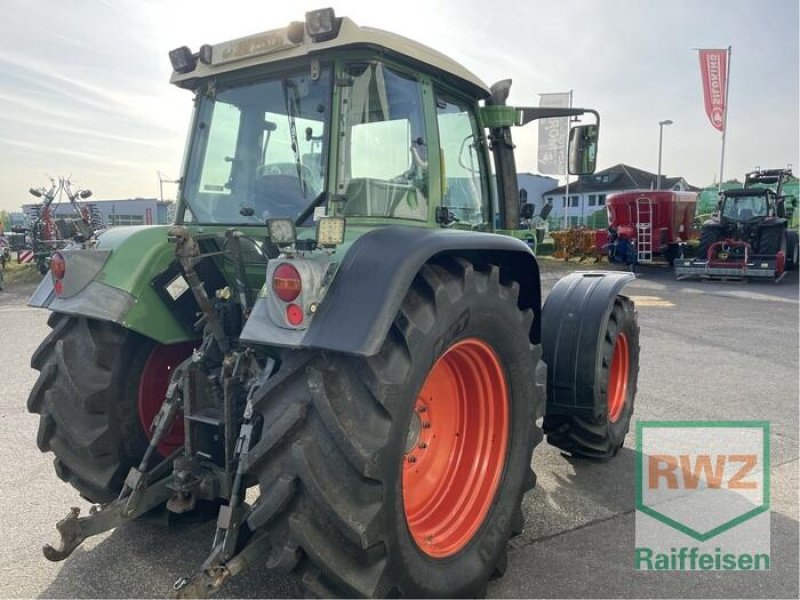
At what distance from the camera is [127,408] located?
110 inches

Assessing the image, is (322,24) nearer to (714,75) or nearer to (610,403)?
(610,403)

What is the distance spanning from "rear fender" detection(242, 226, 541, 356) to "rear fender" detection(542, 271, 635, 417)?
1538 millimetres

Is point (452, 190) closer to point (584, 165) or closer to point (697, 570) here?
point (584, 165)

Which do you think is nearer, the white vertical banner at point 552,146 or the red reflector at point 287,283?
the red reflector at point 287,283

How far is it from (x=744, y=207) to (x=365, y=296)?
1674 centimetres

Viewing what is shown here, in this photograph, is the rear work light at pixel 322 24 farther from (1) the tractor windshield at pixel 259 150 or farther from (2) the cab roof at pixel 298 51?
(1) the tractor windshield at pixel 259 150

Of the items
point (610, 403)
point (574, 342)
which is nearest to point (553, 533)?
point (574, 342)

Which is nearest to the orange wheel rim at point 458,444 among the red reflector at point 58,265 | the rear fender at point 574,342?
the rear fender at point 574,342

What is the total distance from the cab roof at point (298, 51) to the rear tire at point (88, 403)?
4.35 feet

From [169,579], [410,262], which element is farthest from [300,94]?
[169,579]

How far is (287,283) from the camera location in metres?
1.97

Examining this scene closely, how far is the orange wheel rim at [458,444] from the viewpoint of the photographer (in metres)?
2.59

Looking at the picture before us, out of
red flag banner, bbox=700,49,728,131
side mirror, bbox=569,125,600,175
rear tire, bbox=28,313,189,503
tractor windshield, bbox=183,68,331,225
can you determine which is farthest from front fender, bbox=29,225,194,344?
red flag banner, bbox=700,49,728,131

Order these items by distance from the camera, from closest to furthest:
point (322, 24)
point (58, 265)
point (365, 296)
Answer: point (365, 296) < point (322, 24) < point (58, 265)
